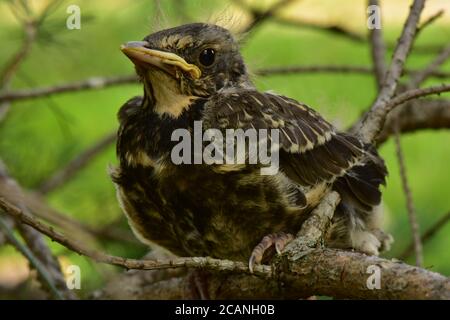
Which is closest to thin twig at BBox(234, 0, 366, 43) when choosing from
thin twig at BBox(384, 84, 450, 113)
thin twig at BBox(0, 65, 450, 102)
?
thin twig at BBox(0, 65, 450, 102)

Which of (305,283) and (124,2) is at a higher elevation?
(124,2)

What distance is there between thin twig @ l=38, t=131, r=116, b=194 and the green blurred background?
13cm

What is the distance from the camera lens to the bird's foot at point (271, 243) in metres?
2.02

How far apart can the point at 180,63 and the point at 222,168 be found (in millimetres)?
337

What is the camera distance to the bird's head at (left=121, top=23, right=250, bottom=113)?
85.1 inches

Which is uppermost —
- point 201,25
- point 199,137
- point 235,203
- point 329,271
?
point 201,25

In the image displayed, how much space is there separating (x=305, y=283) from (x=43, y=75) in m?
3.09

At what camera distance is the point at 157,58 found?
2156 mm

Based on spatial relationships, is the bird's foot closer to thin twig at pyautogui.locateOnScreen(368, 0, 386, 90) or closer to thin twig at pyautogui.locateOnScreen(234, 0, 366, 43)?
thin twig at pyautogui.locateOnScreen(368, 0, 386, 90)

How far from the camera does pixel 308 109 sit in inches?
93.9

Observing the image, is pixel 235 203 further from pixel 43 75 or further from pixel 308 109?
pixel 43 75

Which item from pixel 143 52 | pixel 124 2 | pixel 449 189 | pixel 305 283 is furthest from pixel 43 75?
pixel 305 283

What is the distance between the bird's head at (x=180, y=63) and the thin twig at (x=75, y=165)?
112cm

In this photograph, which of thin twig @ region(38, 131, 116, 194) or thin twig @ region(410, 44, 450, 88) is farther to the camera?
thin twig @ region(38, 131, 116, 194)
